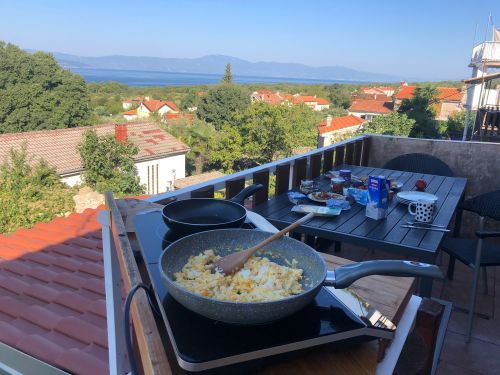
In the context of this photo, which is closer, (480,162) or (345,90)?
(480,162)

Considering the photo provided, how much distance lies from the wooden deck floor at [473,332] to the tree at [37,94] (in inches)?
1120

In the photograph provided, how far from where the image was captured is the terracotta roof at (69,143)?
624 inches

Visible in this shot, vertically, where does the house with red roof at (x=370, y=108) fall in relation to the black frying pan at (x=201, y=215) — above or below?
below

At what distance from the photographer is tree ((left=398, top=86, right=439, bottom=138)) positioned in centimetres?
2175

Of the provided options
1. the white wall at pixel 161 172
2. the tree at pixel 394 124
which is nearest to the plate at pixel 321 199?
the white wall at pixel 161 172

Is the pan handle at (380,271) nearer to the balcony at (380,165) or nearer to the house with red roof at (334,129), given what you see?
the balcony at (380,165)

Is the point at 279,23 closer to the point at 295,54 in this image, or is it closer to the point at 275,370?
the point at 295,54

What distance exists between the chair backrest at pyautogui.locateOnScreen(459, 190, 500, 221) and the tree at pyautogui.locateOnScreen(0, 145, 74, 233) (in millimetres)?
8539

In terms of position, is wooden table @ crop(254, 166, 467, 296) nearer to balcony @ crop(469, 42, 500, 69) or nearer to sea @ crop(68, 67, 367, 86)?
balcony @ crop(469, 42, 500, 69)

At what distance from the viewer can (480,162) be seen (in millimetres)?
3623

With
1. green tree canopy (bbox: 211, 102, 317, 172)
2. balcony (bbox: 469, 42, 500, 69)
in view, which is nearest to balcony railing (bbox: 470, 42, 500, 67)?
balcony (bbox: 469, 42, 500, 69)

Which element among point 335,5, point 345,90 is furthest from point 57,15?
point 345,90

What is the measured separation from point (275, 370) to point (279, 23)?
60947 mm

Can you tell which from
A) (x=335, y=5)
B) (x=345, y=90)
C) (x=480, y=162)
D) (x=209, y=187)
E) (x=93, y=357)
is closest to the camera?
(x=93, y=357)
